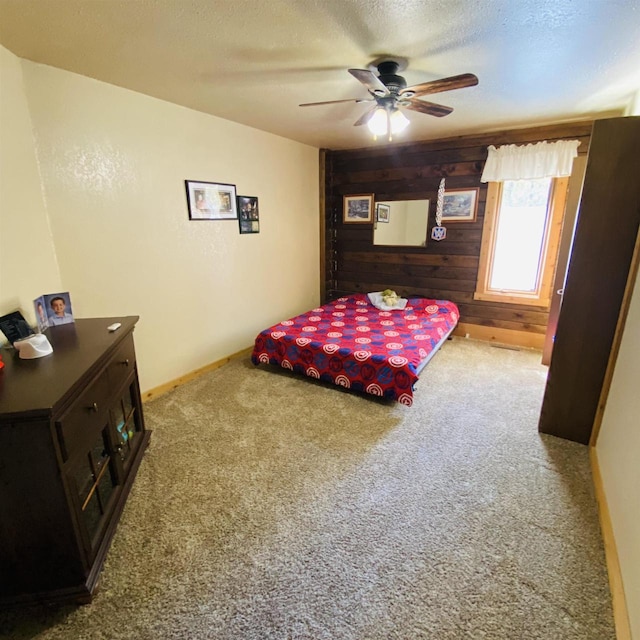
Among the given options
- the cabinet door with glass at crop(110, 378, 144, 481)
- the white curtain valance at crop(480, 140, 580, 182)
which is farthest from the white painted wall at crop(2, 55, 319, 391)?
the white curtain valance at crop(480, 140, 580, 182)

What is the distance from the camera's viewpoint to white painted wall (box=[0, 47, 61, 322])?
1.90 meters

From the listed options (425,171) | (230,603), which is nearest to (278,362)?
(230,603)

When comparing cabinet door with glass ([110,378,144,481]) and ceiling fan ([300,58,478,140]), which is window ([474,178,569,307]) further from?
cabinet door with glass ([110,378,144,481])

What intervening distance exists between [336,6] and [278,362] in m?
2.51

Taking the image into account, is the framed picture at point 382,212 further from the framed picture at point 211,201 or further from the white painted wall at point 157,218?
the framed picture at point 211,201

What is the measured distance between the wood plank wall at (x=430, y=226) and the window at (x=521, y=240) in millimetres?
102

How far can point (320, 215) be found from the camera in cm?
491

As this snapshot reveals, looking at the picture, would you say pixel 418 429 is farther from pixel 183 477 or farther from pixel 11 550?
pixel 11 550

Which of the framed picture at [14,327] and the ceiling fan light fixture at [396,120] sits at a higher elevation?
the ceiling fan light fixture at [396,120]

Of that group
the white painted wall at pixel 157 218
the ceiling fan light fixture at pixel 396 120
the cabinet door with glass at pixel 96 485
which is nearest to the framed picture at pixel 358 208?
the white painted wall at pixel 157 218

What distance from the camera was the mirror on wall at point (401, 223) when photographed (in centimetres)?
437

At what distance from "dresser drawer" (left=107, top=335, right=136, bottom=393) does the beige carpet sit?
1.98ft

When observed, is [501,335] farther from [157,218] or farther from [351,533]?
[157,218]

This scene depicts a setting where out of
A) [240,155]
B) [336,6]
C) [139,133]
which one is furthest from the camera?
[240,155]
